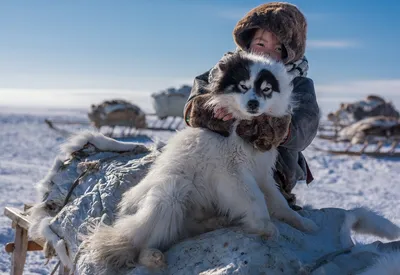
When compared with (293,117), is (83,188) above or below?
below

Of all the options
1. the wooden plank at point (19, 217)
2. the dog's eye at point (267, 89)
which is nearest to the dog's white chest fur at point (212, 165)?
the dog's eye at point (267, 89)

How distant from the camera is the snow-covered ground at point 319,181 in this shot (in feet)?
17.4

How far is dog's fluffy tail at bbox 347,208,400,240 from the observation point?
2.32 meters

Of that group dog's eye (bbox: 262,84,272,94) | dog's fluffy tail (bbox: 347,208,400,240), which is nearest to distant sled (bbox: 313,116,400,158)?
dog's fluffy tail (bbox: 347,208,400,240)

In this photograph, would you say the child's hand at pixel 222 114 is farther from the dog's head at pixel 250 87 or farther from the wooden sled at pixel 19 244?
the wooden sled at pixel 19 244

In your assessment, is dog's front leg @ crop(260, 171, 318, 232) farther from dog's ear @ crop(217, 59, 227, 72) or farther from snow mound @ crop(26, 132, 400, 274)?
dog's ear @ crop(217, 59, 227, 72)

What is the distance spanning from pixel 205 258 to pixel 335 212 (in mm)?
746

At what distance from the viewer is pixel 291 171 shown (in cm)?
252

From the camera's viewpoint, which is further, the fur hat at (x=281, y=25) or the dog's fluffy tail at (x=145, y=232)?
the fur hat at (x=281, y=25)

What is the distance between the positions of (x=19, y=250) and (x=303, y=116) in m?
1.99

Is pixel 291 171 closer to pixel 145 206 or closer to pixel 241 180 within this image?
pixel 241 180

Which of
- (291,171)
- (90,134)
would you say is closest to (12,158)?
(90,134)

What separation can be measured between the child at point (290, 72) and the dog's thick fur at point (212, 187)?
12 cm

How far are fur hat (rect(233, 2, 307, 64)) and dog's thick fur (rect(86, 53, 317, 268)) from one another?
302mm
